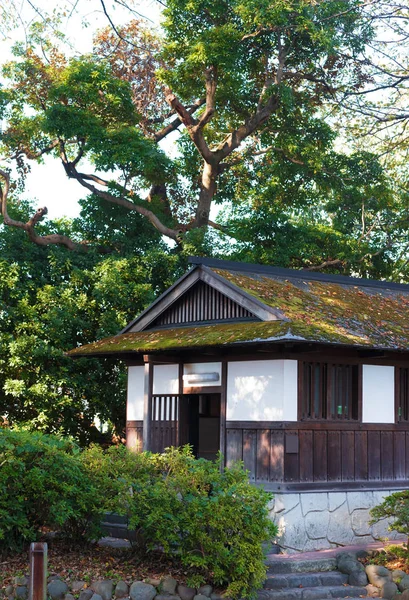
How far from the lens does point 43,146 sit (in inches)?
1152

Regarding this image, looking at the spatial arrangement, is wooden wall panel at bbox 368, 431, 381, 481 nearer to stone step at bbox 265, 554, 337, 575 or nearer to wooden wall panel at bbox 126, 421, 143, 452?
stone step at bbox 265, 554, 337, 575

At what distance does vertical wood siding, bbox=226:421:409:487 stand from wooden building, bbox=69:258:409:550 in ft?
0.07

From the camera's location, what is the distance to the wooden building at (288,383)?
14.3 meters

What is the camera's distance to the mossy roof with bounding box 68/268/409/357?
14.1 m

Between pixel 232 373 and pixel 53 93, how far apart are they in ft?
48.3

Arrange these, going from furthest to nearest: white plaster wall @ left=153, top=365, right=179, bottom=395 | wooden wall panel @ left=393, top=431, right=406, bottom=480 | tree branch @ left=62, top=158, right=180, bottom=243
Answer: tree branch @ left=62, top=158, right=180, bottom=243
white plaster wall @ left=153, top=365, right=179, bottom=395
wooden wall panel @ left=393, top=431, right=406, bottom=480

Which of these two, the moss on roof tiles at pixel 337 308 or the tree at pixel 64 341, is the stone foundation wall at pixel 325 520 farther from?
the tree at pixel 64 341

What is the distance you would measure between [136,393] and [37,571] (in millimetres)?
8110

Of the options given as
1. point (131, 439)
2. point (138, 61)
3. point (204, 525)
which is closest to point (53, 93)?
point (138, 61)

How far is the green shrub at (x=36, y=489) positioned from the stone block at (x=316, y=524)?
3721 millimetres

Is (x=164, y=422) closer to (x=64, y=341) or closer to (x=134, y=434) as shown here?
(x=134, y=434)

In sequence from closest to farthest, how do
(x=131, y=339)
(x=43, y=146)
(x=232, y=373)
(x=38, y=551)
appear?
(x=38, y=551)
(x=232, y=373)
(x=131, y=339)
(x=43, y=146)

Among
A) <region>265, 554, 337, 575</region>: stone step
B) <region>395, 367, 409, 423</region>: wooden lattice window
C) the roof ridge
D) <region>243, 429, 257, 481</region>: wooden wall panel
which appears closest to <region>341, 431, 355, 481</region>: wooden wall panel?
<region>395, 367, 409, 423</region>: wooden lattice window

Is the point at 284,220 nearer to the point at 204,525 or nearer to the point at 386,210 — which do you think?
the point at 386,210
